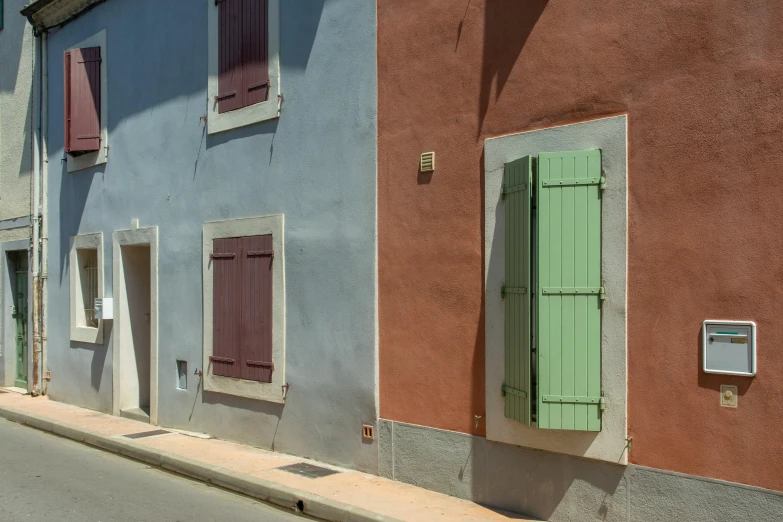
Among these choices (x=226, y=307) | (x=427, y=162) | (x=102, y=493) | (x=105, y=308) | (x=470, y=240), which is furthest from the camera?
(x=105, y=308)

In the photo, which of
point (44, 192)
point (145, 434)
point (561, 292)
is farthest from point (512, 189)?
point (44, 192)

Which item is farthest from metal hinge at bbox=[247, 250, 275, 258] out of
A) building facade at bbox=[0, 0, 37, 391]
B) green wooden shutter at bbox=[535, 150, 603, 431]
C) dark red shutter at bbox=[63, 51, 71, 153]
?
building facade at bbox=[0, 0, 37, 391]

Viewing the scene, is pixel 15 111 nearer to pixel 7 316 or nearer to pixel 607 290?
pixel 7 316

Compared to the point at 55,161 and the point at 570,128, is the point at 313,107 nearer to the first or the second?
the point at 570,128

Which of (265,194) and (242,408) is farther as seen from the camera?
(242,408)

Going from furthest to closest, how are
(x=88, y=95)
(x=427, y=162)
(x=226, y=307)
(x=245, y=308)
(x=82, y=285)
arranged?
(x=82, y=285)
(x=88, y=95)
(x=226, y=307)
(x=245, y=308)
(x=427, y=162)

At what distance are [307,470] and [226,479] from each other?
808mm

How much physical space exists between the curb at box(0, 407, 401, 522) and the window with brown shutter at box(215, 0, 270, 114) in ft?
13.6

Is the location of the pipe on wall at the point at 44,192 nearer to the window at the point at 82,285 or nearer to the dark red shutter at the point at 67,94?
the window at the point at 82,285

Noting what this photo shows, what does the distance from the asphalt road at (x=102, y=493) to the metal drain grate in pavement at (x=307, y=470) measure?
0.62 m

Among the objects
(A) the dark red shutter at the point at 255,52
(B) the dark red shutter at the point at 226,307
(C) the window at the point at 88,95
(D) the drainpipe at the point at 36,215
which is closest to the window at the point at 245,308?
(B) the dark red shutter at the point at 226,307

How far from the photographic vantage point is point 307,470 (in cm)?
827

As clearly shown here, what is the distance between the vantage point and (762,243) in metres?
5.26

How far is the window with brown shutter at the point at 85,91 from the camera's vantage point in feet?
41.2
